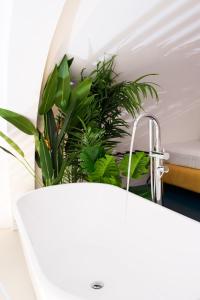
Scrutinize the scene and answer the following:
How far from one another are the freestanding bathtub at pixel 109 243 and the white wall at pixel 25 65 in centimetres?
90

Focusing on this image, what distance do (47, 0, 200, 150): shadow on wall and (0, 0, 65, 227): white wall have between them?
28cm

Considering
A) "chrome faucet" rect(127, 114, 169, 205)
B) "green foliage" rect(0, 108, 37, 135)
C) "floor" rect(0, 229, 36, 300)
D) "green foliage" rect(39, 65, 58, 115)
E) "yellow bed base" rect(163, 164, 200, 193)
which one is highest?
"green foliage" rect(39, 65, 58, 115)

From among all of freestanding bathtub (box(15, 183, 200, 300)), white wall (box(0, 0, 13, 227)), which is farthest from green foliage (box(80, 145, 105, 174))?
white wall (box(0, 0, 13, 227))

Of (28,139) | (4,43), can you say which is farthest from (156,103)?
(4,43)

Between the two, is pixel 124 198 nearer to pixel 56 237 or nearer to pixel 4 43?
pixel 56 237

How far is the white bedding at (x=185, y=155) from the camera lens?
13.4ft

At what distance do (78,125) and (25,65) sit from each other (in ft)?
2.70

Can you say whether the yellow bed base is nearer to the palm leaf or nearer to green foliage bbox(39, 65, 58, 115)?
the palm leaf

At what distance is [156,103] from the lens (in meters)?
4.59

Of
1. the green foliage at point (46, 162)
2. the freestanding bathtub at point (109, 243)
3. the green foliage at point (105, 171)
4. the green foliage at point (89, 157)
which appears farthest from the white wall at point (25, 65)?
the freestanding bathtub at point (109, 243)

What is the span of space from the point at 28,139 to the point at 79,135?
510 millimetres

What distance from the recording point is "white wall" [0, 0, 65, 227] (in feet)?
8.82

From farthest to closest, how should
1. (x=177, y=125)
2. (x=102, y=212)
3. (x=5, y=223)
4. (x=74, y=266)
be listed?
(x=177, y=125) → (x=5, y=223) → (x=102, y=212) → (x=74, y=266)

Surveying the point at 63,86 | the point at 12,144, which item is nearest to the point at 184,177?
the point at 63,86
